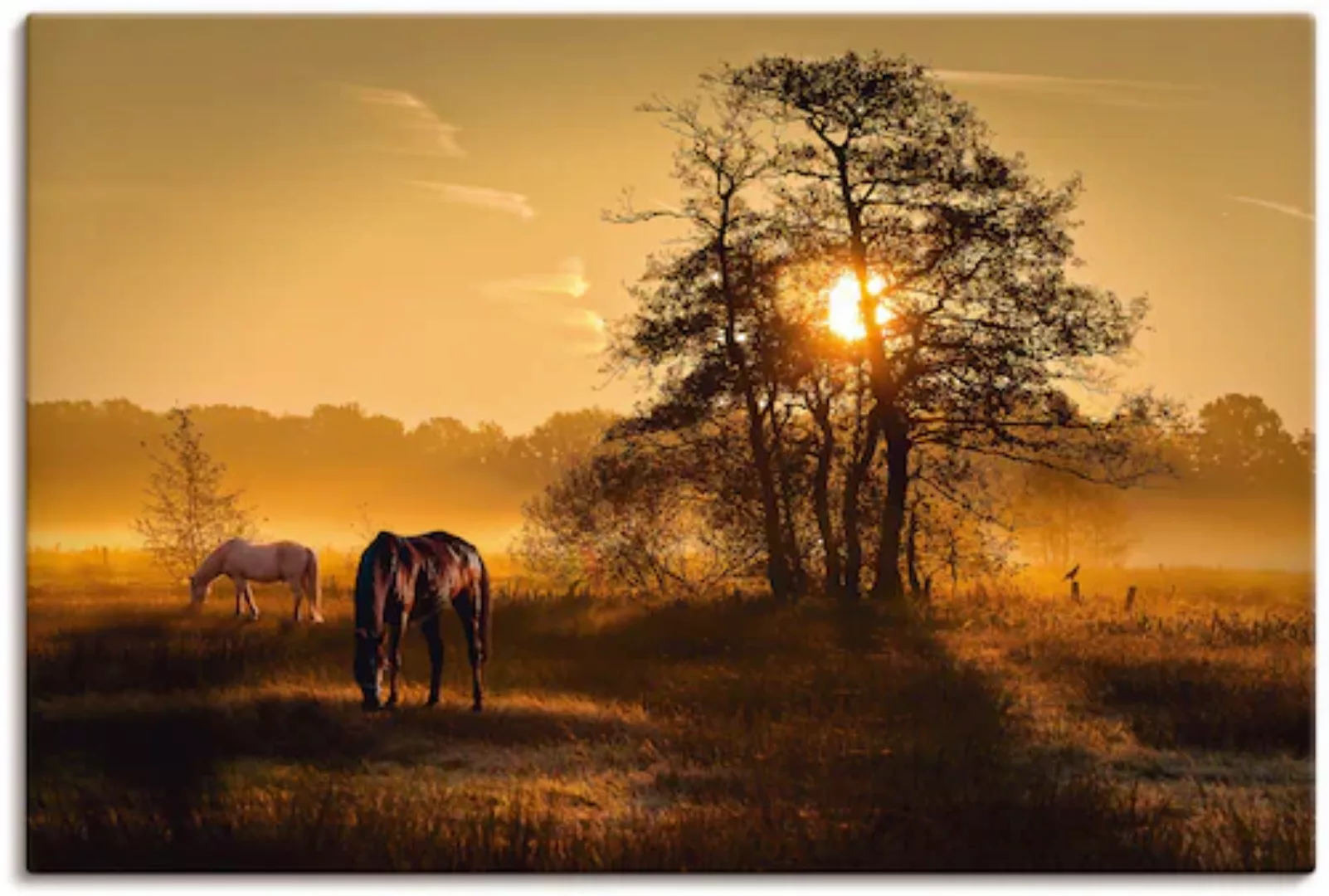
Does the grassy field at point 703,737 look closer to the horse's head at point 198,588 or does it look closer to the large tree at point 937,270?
the horse's head at point 198,588

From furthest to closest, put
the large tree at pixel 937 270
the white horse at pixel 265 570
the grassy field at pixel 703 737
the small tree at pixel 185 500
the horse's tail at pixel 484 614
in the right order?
the large tree at pixel 937 270, the horse's tail at pixel 484 614, the white horse at pixel 265 570, the small tree at pixel 185 500, the grassy field at pixel 703 737

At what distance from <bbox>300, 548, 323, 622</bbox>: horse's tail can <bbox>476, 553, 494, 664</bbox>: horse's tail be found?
0.95 metres

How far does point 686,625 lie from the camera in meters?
10.0

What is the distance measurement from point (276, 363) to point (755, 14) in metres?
3.51

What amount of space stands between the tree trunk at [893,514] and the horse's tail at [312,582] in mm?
3389

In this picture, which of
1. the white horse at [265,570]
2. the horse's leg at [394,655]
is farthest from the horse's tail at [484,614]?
the white horse at [265,570]

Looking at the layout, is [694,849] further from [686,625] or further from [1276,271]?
[1276,271]

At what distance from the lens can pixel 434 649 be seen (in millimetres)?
9727

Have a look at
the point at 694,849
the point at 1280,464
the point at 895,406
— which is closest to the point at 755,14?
the point at 895,406

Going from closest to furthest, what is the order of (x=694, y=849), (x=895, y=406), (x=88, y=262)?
(x=694, y=849), (x=88, y=262), (x=895, y=406)

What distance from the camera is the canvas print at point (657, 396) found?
942cm

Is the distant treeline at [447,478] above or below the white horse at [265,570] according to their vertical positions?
above

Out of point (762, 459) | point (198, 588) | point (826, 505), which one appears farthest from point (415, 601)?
point (826, 505)

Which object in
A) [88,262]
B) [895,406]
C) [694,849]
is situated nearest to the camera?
[694,849]
